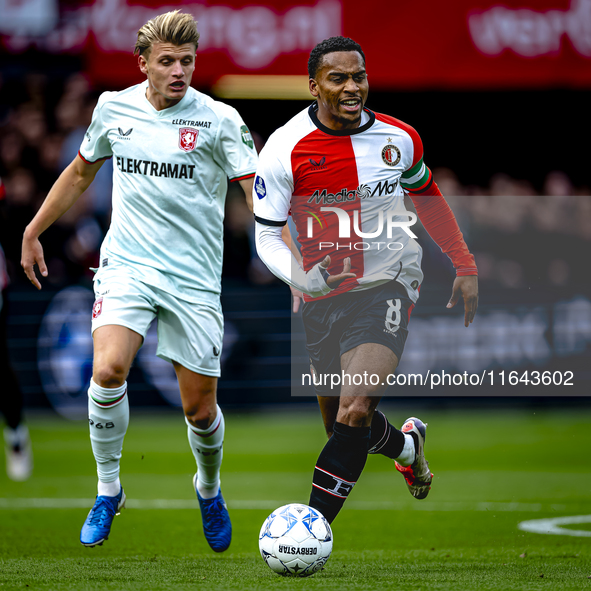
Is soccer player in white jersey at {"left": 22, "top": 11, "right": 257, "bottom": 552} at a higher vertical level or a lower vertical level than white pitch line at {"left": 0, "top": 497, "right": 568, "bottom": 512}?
higher

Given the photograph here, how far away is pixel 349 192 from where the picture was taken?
5262 millimetres

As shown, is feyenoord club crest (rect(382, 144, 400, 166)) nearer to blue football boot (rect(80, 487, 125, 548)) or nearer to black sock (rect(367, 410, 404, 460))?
black sock (rect(367, 410, 404, 460))

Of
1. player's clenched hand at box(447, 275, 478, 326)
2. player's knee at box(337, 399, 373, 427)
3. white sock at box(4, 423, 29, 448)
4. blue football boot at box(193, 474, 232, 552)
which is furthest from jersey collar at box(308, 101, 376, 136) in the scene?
white sock at box(4, 423, 29, 448)

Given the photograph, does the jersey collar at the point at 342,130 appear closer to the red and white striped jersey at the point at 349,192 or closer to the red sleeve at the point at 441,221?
the red and white striped jersey at the point at 349,192

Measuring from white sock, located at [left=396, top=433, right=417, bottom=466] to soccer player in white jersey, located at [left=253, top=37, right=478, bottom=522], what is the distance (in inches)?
11.1

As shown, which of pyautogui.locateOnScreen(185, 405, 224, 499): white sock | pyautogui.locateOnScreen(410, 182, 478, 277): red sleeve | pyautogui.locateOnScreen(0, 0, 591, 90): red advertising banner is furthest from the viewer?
pyautogui.locateOnScreen(0, 0, 591, 90): red advertising banner

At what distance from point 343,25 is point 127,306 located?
21.8 ft

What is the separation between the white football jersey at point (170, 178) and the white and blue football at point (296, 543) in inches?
52.9

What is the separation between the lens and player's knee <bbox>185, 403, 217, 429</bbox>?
18.2ft

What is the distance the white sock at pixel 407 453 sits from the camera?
225 inches

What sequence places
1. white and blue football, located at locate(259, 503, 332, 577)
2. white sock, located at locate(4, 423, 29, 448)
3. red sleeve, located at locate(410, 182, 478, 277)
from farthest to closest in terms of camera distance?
white sock, located at locate(4, 423, 29, 448), red sleeve, located at locate(410, 182, 478, 277), white and blue football, located at locate(259, 503, 332, 577)

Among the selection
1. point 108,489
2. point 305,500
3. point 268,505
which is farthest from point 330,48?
point 305,500

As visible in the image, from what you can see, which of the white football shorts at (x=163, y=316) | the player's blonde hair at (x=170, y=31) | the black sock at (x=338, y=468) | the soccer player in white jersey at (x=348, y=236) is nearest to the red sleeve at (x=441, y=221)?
the soccer player in white jersey at (x=348, y=236)

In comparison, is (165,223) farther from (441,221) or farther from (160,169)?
(441,221)
